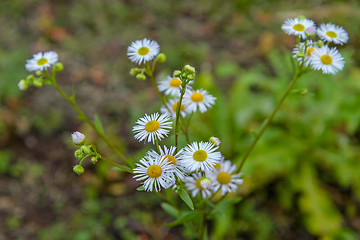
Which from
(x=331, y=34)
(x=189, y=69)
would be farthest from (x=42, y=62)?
(x=331, y=34)

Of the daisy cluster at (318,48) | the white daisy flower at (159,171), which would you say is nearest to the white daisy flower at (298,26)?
the daisy cluster at (318,48)

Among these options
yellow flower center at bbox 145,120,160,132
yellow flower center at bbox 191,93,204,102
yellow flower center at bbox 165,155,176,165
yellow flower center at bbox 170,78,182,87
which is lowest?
yellow flower center at bbox 165,155,176,165

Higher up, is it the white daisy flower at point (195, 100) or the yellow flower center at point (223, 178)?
the white daisy flower at point (195, 100)

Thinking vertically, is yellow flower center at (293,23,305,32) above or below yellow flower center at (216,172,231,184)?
above

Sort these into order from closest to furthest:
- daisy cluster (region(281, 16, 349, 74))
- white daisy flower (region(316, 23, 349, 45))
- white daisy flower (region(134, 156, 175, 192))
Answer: white daisy flower (region(134, 156, 175, 192)) → daisy cluster (region(281, 16, 349, 74)) → white daisy flower (region(316, 23, 349, 45))

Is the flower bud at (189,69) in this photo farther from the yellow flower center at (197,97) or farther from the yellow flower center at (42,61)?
the yellow flower center at (42,61)

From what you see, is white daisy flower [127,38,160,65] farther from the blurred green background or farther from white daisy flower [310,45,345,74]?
the blurred green background

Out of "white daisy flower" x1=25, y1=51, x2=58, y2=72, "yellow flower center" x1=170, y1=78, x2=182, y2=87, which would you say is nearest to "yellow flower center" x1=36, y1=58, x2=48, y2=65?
"white daisy flower" x1=25, y1=51, x2=58, y2=72
